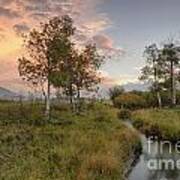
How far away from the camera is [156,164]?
30.5 metres

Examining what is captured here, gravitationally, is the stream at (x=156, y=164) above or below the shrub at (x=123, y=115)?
below

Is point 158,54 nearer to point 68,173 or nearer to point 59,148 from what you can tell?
point 59,148

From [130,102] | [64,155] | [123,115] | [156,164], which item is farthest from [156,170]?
[130,102]

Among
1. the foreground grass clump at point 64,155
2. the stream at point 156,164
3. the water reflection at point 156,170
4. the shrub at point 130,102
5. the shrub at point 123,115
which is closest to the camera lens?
the foreground grass clump at point 64,155

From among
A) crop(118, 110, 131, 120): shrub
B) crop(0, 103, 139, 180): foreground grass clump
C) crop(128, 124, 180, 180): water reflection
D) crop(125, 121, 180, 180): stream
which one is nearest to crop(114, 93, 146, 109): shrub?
crop(118, 110, 131, 120): shrub

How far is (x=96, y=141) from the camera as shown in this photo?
31.2 m

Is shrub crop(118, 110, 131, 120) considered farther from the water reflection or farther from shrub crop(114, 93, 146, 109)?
the water reflection

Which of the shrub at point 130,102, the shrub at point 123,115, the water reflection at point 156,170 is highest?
the shrub at point 130,102

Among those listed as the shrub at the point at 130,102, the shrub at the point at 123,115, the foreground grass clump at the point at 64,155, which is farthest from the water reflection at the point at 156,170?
the shrub at the point at 130,102

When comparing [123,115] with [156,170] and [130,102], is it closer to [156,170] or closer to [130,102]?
[130,102]

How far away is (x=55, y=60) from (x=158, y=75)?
37.3 m

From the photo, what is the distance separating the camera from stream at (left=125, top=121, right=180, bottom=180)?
88.1ft

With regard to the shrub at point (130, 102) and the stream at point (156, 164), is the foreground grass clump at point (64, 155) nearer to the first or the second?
the stream at point (156, 164)

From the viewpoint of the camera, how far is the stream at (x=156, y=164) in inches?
1057
